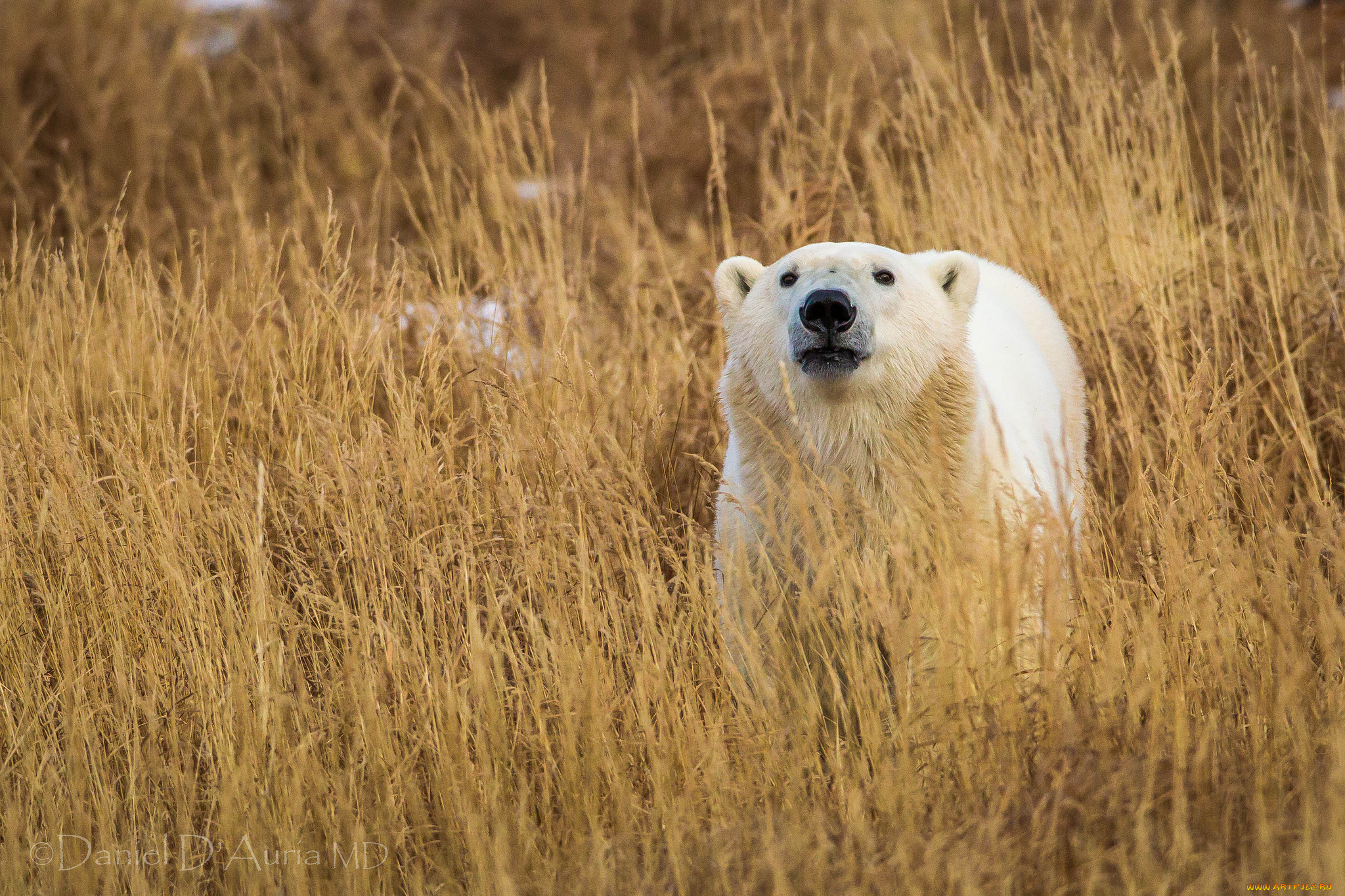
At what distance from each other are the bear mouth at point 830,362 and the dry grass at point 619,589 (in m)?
0.46

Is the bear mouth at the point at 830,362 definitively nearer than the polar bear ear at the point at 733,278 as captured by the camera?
Yes

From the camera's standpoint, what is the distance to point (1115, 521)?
11.7 feet

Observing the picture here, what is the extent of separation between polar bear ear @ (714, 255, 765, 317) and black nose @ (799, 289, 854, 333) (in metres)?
0.44

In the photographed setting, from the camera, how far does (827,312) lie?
2740 mm

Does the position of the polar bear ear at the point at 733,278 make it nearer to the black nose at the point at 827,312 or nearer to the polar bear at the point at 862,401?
the polar bear at the point at 862,401

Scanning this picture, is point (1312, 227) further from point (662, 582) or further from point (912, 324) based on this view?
point (662, 582)

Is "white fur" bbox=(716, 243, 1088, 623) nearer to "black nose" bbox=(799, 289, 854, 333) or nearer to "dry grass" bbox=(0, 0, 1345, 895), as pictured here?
"black nose" bbox=(799, 289, 854, 333)

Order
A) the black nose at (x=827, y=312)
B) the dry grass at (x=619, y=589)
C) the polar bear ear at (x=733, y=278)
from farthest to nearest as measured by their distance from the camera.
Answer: the polar bear ear at (x=733, y=278) < the black nose at (x=827, y=312) < the dry grass at (x=619, y=589)

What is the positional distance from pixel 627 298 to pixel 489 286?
1.78ft

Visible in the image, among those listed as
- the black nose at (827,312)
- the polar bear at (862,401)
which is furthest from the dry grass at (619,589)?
the black nose at (827,312)

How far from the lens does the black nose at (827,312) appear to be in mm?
2723

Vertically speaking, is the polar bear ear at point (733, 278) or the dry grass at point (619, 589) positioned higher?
the polar bear ear at point (733, 278)

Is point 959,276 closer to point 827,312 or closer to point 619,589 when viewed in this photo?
point 827,312

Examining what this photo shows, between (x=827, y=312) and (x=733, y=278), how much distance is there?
508 mm
